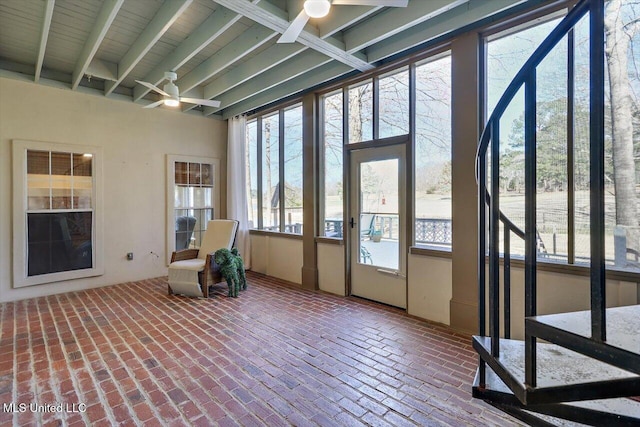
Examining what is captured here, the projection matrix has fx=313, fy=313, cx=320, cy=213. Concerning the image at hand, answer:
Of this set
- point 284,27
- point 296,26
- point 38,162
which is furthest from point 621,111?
point 38,162

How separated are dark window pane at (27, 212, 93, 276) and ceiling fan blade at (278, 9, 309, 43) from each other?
4245 mm

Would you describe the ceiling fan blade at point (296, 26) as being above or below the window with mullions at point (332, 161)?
above

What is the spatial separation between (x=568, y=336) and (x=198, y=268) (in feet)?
13.6

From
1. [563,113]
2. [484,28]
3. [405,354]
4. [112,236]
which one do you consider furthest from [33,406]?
[484,28]

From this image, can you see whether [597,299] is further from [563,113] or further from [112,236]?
[112,236]

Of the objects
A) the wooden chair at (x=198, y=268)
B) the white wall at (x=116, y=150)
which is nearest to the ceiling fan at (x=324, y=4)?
the wooden chair at (x=198, y=268)

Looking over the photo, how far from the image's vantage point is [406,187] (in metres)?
3.73

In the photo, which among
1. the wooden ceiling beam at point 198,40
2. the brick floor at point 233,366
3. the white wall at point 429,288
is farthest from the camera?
the white wall at point 429,288

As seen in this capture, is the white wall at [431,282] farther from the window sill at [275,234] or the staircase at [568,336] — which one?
the staircase at [568,336]

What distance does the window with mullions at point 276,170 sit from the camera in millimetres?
5246

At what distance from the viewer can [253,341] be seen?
3000 millimetres

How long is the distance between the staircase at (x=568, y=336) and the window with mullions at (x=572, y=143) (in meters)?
1.45

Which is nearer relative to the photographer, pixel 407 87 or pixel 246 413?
pixel 246 413

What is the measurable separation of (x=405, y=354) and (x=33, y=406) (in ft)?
8.90
